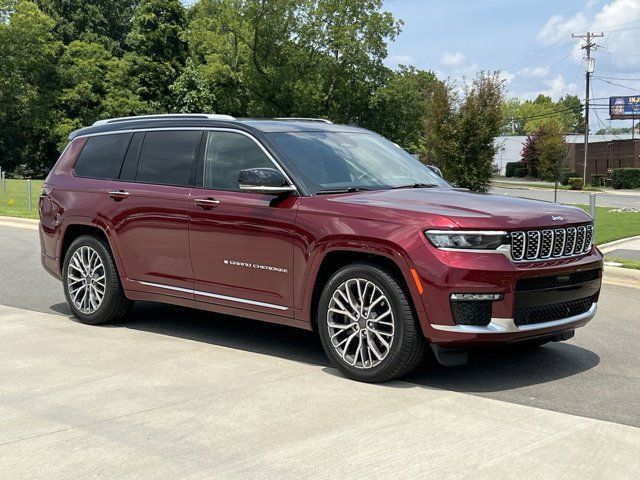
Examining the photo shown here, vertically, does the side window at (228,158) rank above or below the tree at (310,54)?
below

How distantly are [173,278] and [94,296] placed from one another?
3.70ft

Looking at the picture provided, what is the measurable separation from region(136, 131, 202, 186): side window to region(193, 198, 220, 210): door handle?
0.99 ft

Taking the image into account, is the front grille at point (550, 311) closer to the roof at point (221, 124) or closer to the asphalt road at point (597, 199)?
the roof at point (221, 124)

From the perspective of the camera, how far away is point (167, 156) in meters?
6.96

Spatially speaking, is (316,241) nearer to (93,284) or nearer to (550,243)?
(550,243)

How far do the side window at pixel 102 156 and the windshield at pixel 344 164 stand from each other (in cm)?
184

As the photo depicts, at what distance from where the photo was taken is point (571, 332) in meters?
5.85

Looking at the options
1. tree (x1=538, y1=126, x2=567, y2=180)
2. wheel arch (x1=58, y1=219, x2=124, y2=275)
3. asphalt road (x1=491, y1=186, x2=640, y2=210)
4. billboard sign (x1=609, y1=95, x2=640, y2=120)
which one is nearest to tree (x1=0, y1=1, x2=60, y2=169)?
asphalt road (x1=491, y1=186, x2=640, y2=210)

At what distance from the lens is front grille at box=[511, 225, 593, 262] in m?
5.20

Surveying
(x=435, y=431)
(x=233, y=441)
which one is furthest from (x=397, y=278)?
(x=233, y=441)

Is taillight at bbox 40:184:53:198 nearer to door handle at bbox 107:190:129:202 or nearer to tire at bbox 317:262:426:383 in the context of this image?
door handle at bbox 107:190:129:202

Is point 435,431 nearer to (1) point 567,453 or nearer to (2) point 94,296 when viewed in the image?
(1) point 567,453

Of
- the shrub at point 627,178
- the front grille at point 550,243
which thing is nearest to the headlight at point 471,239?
the front grille at point 550,243

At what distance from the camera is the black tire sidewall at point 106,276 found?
286 inches
